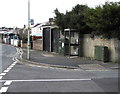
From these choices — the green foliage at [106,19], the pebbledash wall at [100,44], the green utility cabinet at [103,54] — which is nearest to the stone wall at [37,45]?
the pebbledash wall at [100,44]


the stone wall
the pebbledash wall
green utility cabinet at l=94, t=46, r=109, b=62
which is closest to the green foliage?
the pebbledash wall

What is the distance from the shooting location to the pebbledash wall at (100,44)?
17484 mm

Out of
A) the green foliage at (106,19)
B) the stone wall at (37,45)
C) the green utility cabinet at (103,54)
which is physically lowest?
the green utility cabinet at (103,54)

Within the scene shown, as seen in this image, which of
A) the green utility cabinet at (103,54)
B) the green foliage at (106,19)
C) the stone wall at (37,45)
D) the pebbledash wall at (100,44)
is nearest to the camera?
the green foliage at (106,19)

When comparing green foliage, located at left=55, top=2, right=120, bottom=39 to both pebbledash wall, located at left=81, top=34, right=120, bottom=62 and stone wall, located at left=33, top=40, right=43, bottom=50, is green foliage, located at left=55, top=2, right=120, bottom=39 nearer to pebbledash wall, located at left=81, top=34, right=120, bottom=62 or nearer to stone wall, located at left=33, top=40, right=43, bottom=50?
pebbledash wall, located at left=81, top=34, right=120, bottom=62

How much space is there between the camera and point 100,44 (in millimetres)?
19812

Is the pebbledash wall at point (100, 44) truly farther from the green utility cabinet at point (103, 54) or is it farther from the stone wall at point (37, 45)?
the stone wall at point (37, 45)

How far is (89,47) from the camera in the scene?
21750 millimetres

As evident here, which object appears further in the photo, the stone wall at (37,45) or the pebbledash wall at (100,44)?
the stone wall at (37,45)

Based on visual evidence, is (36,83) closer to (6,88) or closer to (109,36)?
(6,88)

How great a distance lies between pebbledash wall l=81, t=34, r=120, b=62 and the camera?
1748 centimetres

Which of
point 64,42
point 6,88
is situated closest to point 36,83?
point 6,88

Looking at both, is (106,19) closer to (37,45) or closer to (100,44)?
(100,44)

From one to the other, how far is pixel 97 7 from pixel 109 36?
2380mm
